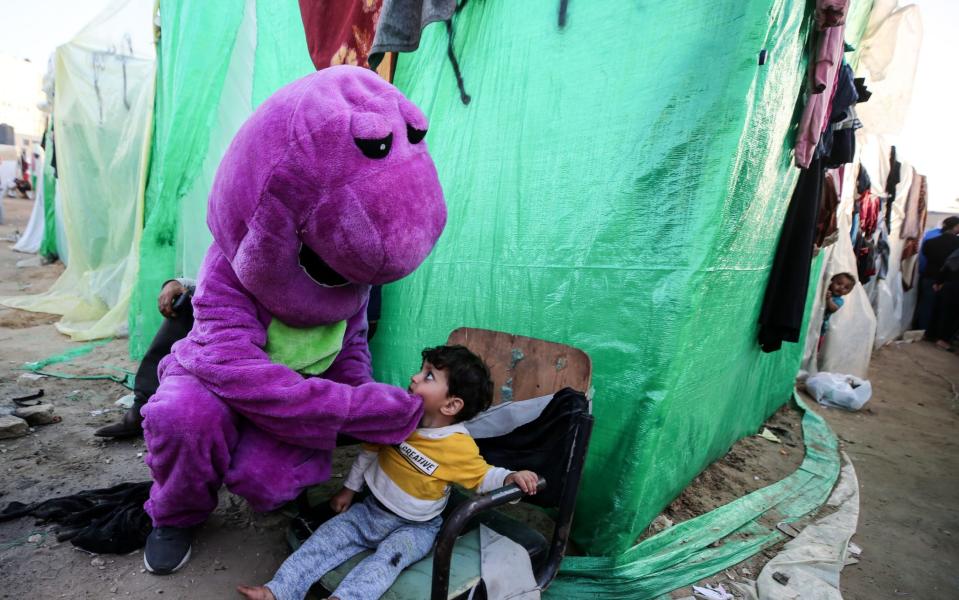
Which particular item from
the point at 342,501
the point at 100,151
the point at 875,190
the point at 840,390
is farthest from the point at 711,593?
the point at 100,151

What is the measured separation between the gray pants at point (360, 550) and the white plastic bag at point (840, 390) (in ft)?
15.0

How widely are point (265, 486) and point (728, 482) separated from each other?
2.46m

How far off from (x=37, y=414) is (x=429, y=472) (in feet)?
7.92

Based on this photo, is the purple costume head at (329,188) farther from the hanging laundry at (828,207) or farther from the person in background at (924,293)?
the person in background at (924,293)

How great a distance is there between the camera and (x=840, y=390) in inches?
181

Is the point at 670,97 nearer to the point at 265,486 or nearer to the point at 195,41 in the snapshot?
the point at 265,486

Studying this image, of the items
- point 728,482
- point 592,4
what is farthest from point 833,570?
point 592,4

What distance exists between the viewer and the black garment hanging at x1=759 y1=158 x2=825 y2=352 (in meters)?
2.63

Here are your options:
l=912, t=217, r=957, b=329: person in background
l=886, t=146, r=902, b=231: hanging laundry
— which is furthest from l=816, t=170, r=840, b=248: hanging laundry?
l=912, t=217, r=957, b=329: person in background

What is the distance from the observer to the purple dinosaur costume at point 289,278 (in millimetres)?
1312

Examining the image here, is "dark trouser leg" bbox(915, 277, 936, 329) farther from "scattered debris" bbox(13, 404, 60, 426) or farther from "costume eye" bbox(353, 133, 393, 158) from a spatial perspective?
"scattered debris" bbox(13, 404, 60, 426)

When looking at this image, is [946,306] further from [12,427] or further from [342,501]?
[12,427]

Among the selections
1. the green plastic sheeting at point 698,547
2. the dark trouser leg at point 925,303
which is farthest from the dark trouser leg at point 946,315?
the green plastic sheeting at point 698,547

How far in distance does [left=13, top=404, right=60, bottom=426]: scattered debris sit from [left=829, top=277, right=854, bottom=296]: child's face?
20.1 ft
